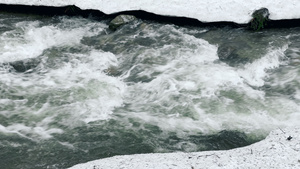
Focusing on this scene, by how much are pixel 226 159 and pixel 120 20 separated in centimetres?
772

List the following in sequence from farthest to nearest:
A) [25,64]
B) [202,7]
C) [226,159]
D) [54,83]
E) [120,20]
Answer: [120,20]
[202,7]
[25,64]
[54,83]
[226,159]

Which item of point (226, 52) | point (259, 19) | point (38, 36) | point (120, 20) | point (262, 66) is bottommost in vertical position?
point (38, 36)

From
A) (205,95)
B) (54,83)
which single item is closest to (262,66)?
(205,95)

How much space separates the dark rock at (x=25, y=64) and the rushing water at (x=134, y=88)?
0.03 meters

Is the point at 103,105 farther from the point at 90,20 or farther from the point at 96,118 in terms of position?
the point at 90,20

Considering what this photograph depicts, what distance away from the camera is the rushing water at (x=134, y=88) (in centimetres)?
695

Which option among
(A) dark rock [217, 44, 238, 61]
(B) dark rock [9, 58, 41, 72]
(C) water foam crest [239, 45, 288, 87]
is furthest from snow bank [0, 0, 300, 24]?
(B) dark rock [9, 58, 41, 72]

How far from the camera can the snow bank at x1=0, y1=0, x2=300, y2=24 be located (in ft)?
36.9

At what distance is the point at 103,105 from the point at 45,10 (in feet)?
20.7

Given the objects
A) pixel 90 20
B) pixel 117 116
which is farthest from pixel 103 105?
pixel 90 20

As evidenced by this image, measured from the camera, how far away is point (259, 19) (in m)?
11.1

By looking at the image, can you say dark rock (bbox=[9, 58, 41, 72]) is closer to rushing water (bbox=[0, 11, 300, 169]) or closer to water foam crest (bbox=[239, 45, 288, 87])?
rushing water (bbox=[0, 11, 300, 169])

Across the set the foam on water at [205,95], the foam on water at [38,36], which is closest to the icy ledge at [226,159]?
the foam on water at [205,95]

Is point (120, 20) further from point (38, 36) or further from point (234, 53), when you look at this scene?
point (234, 53)
